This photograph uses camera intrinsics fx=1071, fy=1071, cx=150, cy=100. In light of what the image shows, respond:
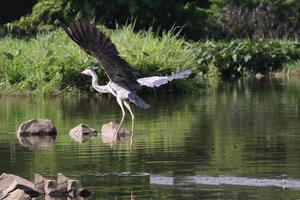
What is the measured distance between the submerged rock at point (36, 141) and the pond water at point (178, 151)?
0.43 ft

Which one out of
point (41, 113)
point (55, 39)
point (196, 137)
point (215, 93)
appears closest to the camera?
point (196, 137)

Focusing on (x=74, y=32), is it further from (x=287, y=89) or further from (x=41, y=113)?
(x=287, y=89)

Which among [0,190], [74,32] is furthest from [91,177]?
[74,32]

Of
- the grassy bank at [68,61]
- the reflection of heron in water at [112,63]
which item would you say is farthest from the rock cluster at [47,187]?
the grassy bank at [68,61]

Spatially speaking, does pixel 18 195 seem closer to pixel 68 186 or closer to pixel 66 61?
pixel 68 186

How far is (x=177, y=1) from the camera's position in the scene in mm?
44688

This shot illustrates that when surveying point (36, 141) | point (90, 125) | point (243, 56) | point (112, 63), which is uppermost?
point (243, 56)

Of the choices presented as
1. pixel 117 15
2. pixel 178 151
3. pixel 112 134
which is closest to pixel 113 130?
pixel 112 134

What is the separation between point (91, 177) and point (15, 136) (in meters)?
5.16

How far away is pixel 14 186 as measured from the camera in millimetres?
10727

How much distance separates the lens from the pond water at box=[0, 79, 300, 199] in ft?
37.7

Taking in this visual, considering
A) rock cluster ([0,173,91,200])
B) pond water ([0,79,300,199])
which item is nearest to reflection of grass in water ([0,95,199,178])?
pond water ([0,79,300,199])

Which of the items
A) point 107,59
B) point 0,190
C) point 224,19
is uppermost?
point 224,19

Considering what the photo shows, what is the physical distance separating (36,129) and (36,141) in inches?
29.2
